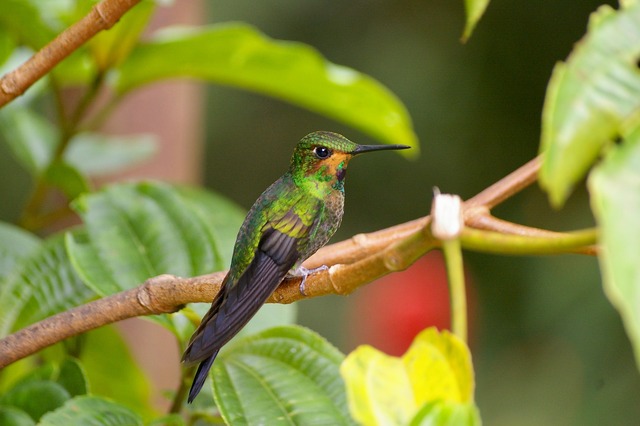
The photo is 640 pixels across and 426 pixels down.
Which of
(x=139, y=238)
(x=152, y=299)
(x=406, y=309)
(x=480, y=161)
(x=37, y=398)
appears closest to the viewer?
(x=152, y=299)

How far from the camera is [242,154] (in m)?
4.16

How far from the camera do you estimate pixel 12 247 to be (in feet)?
4.36

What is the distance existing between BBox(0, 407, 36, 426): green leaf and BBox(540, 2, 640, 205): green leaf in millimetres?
703

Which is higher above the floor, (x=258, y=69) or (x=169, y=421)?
(x=258, y=69)

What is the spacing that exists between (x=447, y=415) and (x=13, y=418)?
636 millimetres

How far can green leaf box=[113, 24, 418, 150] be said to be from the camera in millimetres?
1434

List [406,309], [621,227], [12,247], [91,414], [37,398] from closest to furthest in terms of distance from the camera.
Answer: [621,227] < [91,414] < [37,398] < [12,247] < [406,309]

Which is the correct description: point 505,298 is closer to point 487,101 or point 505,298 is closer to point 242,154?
point 487,101

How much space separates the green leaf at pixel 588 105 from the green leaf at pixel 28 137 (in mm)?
1368

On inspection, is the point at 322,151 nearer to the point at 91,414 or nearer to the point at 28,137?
the point at 91,414

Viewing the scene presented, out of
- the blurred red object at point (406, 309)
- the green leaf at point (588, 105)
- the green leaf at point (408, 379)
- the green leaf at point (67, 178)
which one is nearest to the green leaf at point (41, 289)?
the green leaf at point (67, 178)

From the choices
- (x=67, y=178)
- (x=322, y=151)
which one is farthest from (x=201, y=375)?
(x=67, y=178)

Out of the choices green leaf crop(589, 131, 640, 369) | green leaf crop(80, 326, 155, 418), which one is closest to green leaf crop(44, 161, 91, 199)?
green leaf crop(80, 326, 155, 418)

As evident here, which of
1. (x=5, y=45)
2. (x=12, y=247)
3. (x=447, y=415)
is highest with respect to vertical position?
(x=5, y=45)
